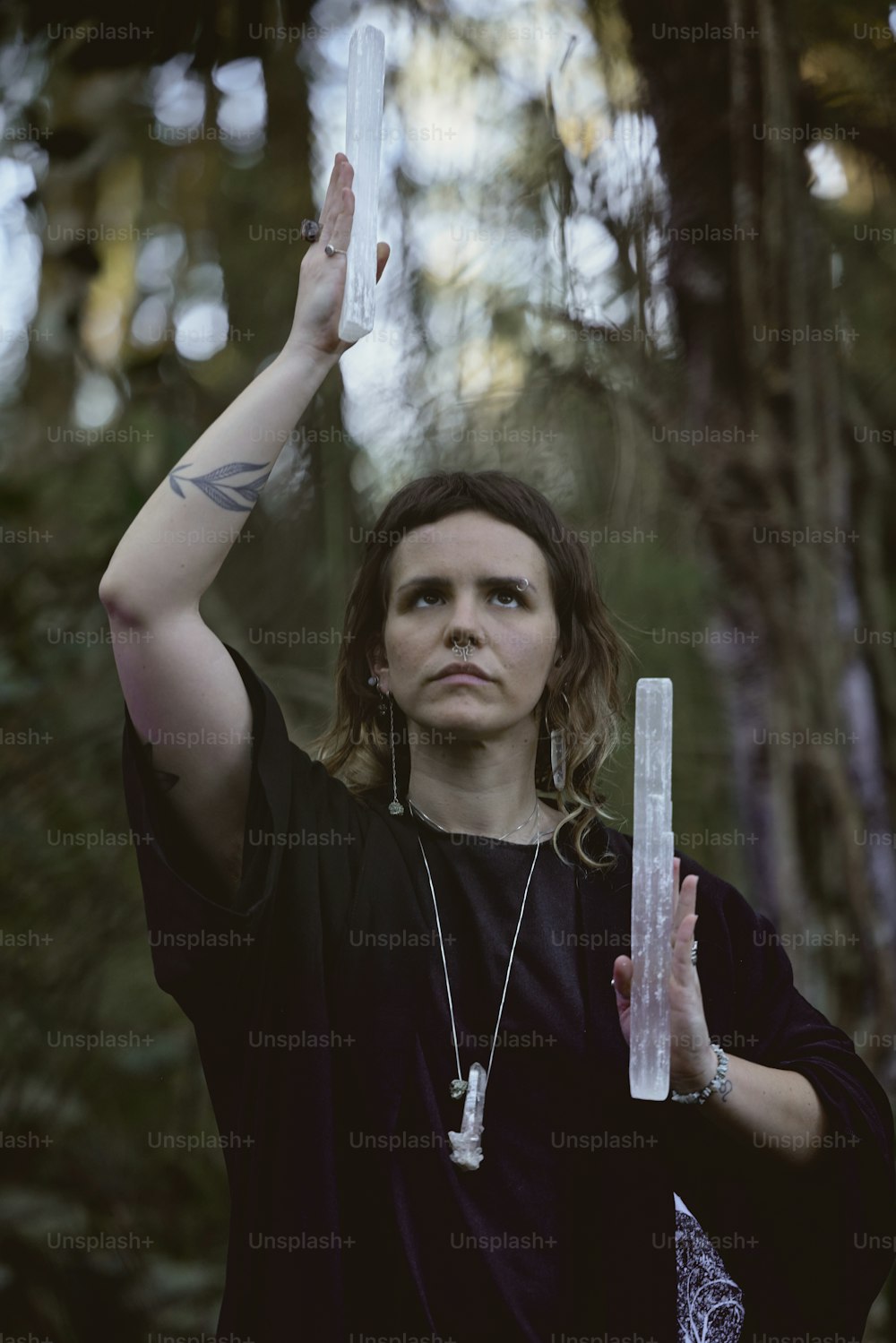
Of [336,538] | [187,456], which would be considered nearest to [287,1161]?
[187,456]

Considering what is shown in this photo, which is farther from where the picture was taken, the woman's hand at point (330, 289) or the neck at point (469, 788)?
the neck at point (469, 788)

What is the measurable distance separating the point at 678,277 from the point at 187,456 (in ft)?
10.4

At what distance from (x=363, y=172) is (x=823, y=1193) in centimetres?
193

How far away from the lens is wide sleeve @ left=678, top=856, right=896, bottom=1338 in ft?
7.09

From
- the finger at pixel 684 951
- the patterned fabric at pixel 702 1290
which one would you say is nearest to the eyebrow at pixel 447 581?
the finger at pixel 684 951

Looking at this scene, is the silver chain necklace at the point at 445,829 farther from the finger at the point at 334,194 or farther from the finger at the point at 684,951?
the finger at the point at 334,194

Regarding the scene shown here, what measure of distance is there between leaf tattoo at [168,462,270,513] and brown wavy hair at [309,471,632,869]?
493 millimetres

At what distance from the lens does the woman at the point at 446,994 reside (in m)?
1.89

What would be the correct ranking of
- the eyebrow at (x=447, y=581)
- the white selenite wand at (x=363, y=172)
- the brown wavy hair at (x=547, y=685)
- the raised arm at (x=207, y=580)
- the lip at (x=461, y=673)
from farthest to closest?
1. the brown wavy hair at (x=547, y=685)
2. the eyebrow at (x=447, y=581)
3. the lip at (x=461, y=673)
4. the white selenite wand at (x=363, y=172)
5. the raised arm at (x=207, y=580)

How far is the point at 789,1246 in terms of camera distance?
2207mm

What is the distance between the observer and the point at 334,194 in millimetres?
1987

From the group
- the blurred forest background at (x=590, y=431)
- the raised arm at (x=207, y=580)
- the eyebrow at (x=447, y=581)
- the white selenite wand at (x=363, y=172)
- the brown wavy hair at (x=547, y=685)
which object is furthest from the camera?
the blurred forest background at (x=590, y=431)

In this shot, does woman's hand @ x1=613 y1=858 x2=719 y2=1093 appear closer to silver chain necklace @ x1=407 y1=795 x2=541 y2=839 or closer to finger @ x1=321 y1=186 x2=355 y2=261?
silver chain necklace @ x1=407 y1=795 x2=541 y2=839

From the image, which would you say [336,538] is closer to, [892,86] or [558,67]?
[558,67]
